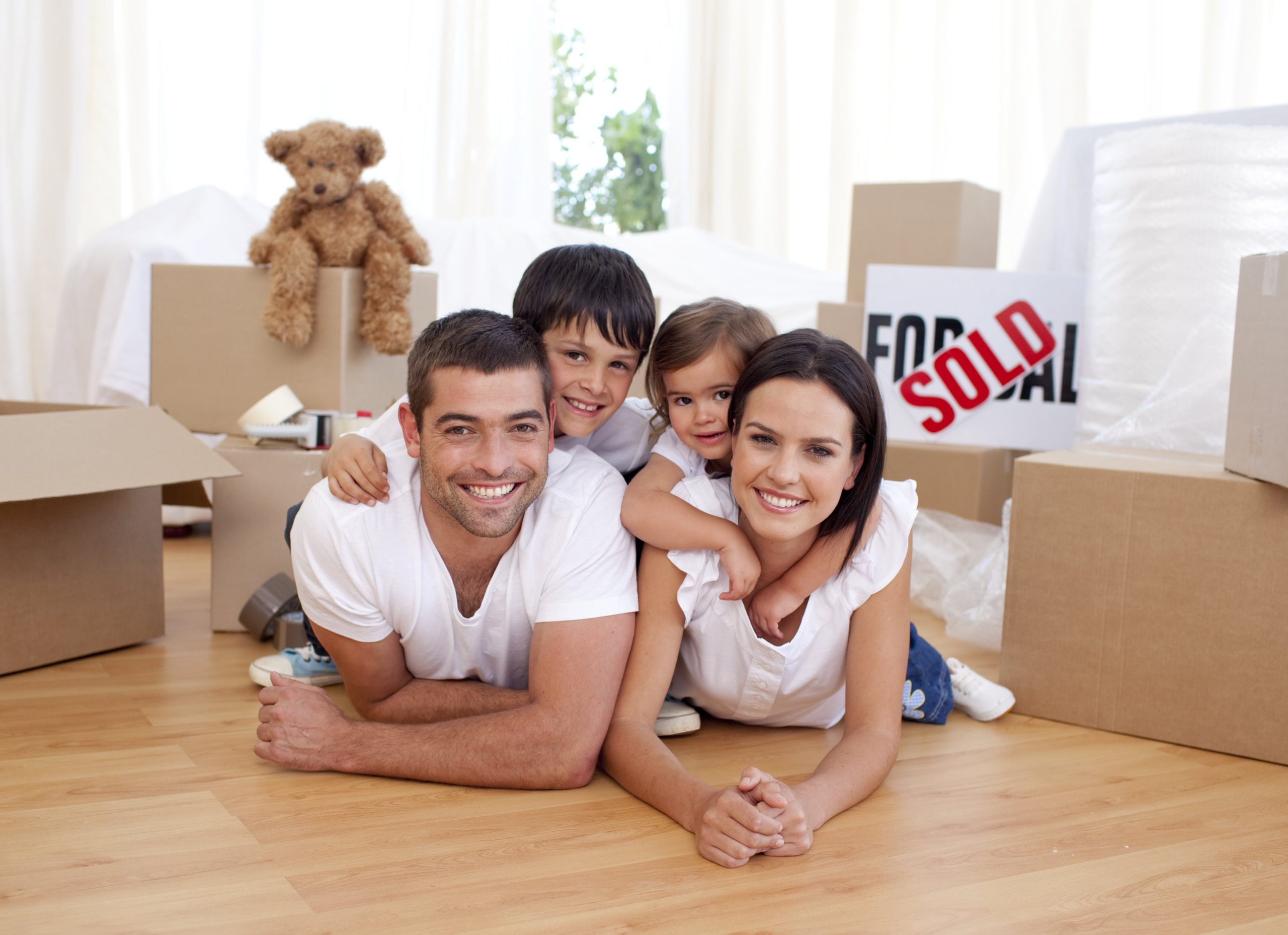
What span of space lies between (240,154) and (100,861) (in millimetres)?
3150

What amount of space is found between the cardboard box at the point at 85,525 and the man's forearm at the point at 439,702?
0.55 m

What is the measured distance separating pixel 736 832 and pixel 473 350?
60cm

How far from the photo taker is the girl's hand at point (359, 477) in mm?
1396

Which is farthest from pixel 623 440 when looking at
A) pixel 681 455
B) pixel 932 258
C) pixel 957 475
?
pixel 932 258

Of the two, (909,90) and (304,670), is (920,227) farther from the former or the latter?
(909,90)

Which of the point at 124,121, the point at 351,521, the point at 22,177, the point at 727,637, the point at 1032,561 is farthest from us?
the point at 124,121

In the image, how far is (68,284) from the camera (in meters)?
2.69

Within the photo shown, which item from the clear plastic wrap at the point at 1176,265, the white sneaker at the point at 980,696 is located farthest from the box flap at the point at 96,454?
the clear plastic wrap at the point at 1176,265

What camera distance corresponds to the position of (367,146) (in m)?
2.33

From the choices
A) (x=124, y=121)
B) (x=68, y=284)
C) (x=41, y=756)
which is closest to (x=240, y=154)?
(x=124, y=121)

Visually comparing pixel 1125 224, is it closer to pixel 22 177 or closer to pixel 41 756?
pixel 41 756

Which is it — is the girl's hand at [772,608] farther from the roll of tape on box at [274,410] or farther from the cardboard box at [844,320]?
the cardboard box at [844,320]

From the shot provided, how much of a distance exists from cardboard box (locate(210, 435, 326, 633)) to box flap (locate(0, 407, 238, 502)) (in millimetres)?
116

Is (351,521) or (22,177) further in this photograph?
(22,177)
